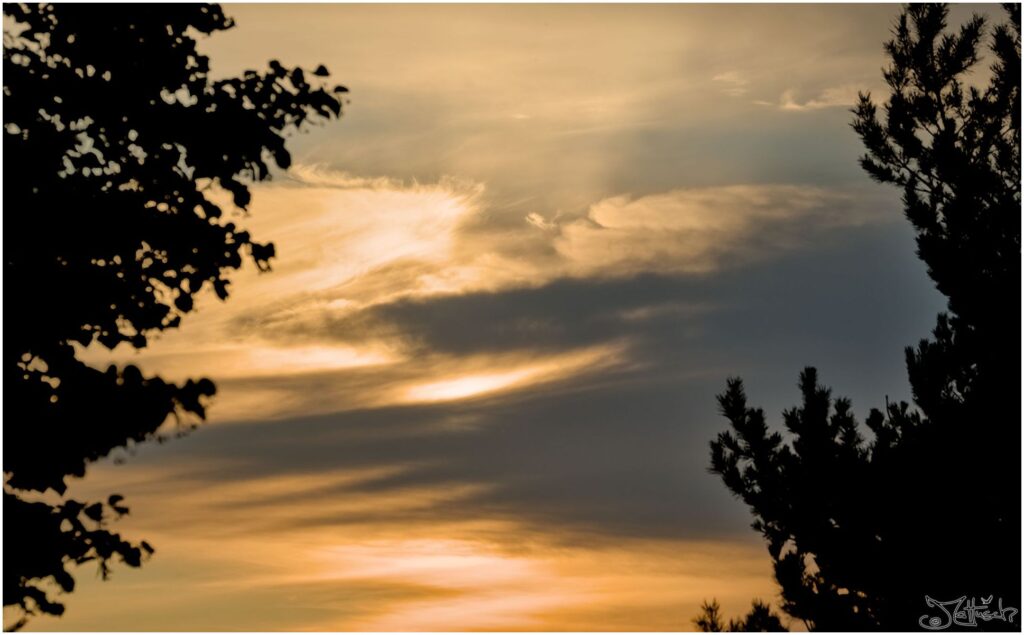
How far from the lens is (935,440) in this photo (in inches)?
491

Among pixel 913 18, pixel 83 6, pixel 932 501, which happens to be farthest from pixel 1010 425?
pixel 83 6

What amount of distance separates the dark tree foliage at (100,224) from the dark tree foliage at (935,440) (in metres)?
7.38

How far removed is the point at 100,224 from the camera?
909 cm

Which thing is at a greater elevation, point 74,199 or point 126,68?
point 126,68

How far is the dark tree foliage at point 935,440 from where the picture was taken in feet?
39.7

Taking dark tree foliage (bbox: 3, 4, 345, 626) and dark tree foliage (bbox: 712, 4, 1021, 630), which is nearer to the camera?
dark tree foliage (bbox: 3, 4, 345, 626)

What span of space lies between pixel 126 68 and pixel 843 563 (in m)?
9.94

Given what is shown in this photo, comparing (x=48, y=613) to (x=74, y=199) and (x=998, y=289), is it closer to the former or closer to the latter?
(x=74, y=199)

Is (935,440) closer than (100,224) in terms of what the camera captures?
No

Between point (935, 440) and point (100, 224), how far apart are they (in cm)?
980

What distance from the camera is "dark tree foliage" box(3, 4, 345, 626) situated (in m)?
8.69

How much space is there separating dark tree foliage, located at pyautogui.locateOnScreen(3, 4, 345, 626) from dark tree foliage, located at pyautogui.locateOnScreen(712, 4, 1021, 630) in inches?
290

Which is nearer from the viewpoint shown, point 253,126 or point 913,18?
point 253,126

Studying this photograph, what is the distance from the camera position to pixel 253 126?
9445 mm
